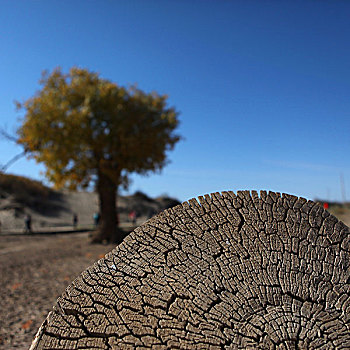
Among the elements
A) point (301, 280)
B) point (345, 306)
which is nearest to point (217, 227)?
point (301, 280)

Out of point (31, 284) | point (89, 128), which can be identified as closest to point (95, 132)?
point (89, 128)

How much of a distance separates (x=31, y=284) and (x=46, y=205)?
96.5 feet

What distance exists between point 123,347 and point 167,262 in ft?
1.52

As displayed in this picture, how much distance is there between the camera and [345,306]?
1.83 metres

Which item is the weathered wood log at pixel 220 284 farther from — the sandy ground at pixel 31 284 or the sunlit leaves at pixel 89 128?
the sunlit leaves at pixel 89 128

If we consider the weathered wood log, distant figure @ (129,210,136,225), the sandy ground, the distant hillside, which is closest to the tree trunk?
the sandy ground

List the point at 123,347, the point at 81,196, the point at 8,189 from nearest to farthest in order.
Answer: the point at 123,347 < the point at 8,189 < the point at 81,196

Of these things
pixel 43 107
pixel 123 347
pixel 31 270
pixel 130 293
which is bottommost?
pixel 31 270

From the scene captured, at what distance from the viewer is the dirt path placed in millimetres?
5422

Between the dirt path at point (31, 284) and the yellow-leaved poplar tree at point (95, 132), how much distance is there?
13.1 ft

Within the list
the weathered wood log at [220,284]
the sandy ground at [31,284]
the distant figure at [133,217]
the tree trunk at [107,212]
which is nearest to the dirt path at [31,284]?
the sandy ground at [31,284]

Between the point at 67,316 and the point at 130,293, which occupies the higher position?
the point at 130,293

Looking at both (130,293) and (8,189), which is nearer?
(130,293)

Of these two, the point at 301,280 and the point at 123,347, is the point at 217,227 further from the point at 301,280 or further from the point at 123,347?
the point at 123,347
